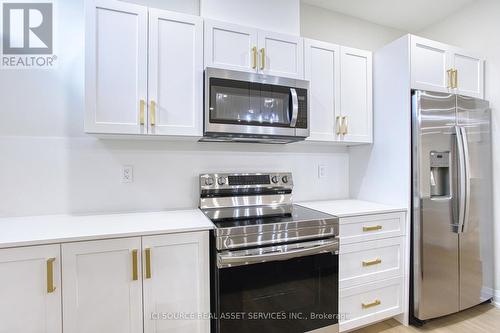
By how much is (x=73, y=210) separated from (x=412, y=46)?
8.88ft

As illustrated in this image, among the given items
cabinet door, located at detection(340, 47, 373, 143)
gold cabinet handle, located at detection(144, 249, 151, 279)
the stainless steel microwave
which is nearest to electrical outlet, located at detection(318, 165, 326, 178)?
cabinet door, located at detection(340, 47, 373, 143)

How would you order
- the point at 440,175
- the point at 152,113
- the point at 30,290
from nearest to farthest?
the point at 30,290, the point at 152,113, the point at 440,175

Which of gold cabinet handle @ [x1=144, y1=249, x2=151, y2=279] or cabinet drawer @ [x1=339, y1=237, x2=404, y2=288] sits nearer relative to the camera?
gold cabinet handle @ [x1=144, y1=249, x2=151, y2=279]

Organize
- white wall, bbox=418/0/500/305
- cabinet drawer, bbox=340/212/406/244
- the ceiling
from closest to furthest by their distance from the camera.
Result: cabinet drawer, bbox=340/212/406/244 → white wall, bbox=418/0/500/305 → the ceiling

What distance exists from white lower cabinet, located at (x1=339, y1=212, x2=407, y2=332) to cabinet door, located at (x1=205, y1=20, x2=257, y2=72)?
4.16 ft

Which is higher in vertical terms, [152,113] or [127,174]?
[152,113]

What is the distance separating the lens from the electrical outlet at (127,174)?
1818mm

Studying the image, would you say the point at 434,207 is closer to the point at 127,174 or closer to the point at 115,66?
the point at 127,174

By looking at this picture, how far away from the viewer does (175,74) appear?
164 centimetres

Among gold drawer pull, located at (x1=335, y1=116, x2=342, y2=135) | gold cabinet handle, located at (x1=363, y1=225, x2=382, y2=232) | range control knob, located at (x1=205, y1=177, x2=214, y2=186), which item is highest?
gold drawer pull, located at (x1=335, y1=116, x2=342, y2=135)

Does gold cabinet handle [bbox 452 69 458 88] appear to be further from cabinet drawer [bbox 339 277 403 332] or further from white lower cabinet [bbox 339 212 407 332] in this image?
cabinet drawer [bbox 339 277 403 332]

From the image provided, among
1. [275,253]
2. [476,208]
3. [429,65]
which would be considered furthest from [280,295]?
[429,65]

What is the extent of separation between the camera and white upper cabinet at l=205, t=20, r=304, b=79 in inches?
67.5
